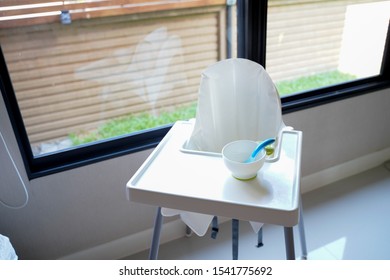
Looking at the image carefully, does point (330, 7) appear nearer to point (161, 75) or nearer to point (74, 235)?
point (161, 75)

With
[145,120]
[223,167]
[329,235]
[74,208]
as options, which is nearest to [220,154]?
[223,167]

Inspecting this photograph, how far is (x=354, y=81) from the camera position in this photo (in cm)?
185

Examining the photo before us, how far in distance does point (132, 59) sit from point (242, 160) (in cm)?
76

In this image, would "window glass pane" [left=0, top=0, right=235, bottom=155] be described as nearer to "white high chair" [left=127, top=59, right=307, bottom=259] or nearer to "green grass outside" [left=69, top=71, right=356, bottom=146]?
"green grass outside" [left=69, top=71, right=356, bottom=146]

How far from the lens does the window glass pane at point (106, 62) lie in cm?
117

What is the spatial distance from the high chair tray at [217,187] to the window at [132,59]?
498mm

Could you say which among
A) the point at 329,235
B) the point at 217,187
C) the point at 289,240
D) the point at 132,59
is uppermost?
the point at 132,59

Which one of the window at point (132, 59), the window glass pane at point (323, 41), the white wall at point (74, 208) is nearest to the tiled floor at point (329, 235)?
the white wall at point (74, 208)

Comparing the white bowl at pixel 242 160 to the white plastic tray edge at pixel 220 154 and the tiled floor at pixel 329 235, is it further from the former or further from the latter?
the tiled floor at pixel 329 235

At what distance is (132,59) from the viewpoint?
138 cm

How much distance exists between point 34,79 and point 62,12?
0.27 metres

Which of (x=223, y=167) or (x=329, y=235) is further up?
(x=223, y=167)

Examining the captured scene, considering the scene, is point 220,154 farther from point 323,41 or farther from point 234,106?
point 323,41

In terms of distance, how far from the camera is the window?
3.87 feet
